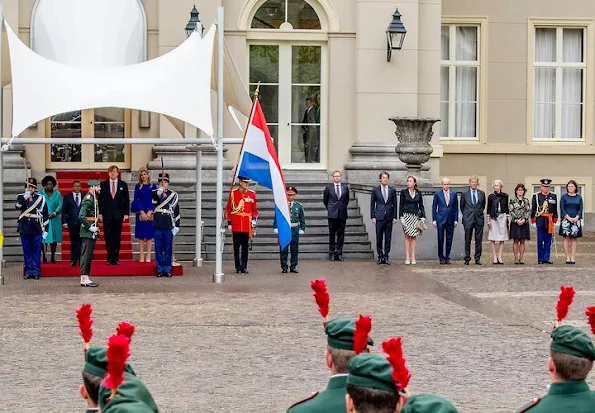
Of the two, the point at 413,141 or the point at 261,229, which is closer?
the point at 261,229

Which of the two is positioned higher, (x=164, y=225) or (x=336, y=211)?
(x=336, y=211)

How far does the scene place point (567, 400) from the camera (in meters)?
6.14

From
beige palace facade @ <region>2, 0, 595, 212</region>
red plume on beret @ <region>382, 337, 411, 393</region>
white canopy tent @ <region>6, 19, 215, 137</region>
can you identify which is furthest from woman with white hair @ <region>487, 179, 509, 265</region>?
red plume on beret @ <region>382, 337, 411, 393</region>

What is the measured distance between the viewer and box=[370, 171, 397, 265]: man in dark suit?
23328 mm

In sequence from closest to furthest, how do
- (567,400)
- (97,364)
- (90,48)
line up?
(97,364) < (567,400) < (90,48)

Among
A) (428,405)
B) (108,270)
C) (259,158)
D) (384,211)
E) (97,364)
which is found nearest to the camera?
(428,405)

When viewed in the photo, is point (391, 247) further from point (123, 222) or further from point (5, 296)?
point (5, 296)

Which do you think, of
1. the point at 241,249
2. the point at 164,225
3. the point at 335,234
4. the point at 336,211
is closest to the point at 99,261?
the point at 164,225

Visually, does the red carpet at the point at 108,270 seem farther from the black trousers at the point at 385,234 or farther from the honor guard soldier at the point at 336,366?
the honor guard soldier at the point at 336,366

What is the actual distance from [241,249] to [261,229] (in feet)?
11.4

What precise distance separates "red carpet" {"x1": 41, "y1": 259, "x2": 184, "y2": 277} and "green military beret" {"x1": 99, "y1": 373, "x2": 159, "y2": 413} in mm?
15797

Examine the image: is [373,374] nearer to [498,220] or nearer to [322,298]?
[322,298]

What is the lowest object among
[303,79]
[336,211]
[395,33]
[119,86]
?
[336,211]

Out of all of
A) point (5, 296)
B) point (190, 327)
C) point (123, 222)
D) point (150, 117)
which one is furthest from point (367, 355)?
point (150, 117)
